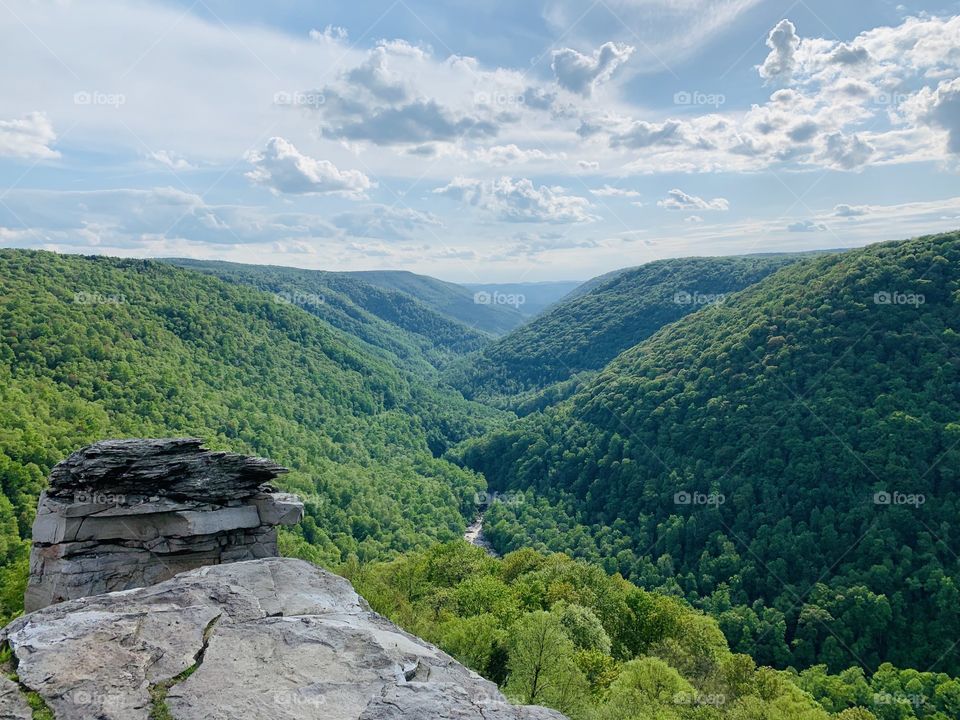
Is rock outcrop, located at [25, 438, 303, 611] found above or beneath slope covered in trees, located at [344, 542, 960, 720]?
above

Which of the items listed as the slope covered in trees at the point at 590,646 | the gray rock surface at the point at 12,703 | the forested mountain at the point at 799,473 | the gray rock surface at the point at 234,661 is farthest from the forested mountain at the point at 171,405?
the gray rock surface at the point at 12,703

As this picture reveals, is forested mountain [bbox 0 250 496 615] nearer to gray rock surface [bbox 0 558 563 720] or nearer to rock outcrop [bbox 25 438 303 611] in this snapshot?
rock outcrop [bbox 25 438 303 611]

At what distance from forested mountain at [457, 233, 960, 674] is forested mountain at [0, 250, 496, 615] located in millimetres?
30573

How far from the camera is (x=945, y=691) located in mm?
71875

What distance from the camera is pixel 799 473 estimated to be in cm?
11531

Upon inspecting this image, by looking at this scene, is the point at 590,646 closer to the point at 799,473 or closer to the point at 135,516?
the point at 135,516

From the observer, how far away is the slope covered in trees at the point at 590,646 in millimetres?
33281

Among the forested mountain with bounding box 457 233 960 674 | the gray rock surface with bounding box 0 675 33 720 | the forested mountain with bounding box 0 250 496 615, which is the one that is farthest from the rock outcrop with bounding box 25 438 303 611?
the forested mountain with bounding box 457 233 960 674

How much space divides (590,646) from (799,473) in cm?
9019

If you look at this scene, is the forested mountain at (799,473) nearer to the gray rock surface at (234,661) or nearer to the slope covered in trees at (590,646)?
the slope covered in trees at (590,646)

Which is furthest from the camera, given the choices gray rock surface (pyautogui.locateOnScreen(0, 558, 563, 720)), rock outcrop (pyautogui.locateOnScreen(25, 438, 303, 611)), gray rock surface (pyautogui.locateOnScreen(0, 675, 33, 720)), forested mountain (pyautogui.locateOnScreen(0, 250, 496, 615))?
forested mountain (pyautogui.locateOnScreen(0, 250, 496, 615))

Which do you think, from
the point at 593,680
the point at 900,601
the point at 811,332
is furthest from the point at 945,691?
the point at 811,332

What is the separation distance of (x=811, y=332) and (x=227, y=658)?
151144 mm

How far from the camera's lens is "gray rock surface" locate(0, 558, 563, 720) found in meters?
12.8
